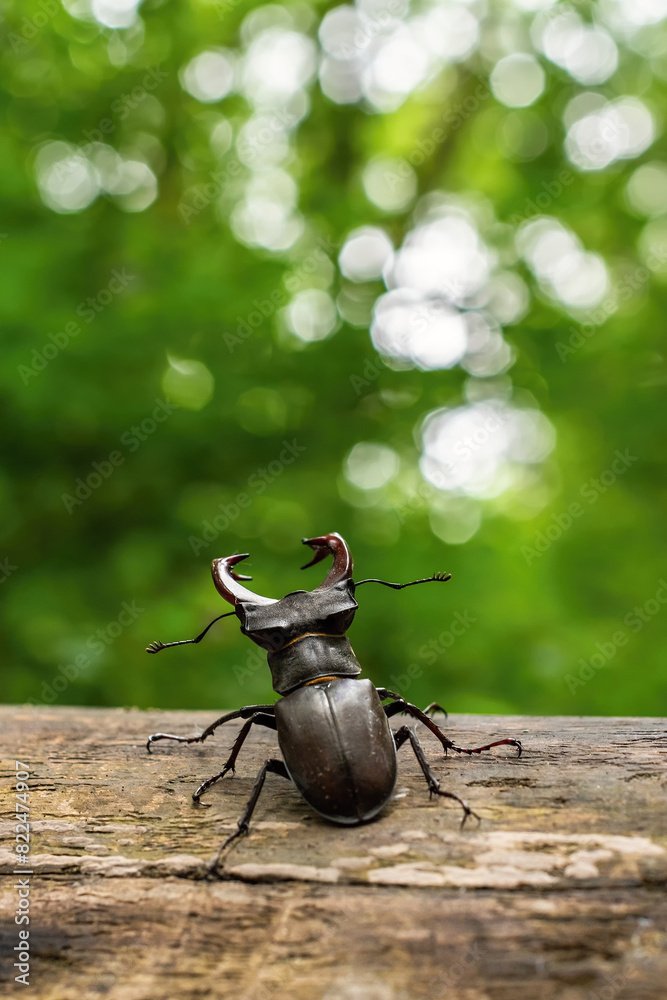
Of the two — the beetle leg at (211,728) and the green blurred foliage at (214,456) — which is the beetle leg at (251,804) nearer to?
the beetle leg at (211,728)

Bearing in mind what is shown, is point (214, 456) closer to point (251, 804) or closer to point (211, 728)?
point (211, 728)

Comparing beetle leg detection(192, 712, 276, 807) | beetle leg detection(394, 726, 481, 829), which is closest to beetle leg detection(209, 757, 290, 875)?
beetle leg detection(192, 712, 276, 807)

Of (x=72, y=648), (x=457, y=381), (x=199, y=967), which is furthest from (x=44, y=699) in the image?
(x=457, y=381)

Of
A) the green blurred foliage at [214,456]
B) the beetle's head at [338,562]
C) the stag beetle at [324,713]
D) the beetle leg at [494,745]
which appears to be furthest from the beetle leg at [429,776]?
the green blurred foliage at [214,456]

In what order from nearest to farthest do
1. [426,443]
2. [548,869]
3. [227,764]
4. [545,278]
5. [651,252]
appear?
[548,869]
[227,764]
[426,443]
[545,278]
[651,252]

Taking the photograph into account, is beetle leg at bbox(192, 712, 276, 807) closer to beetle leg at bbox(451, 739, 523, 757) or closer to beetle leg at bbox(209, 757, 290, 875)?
beetle leg at bbox(209, 757, 290, 875)

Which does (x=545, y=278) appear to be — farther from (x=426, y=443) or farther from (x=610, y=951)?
(x=610, y=951)

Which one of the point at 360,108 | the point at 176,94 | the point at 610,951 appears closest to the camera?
the point at 610,951
